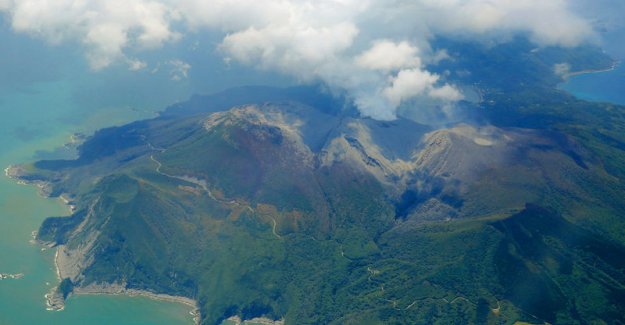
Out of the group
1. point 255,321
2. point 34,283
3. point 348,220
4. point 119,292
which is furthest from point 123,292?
point 348,220

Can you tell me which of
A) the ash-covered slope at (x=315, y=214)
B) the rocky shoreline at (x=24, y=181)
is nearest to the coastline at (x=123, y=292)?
the ash-covered slope at (x=315, y=214)

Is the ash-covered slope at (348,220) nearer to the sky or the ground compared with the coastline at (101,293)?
nearer to the sky

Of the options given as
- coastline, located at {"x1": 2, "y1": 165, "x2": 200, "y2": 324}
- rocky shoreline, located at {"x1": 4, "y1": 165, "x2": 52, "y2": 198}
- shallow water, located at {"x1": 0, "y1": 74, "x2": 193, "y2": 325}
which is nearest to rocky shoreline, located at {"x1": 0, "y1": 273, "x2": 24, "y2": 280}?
coastline, located at {"x1": 2, "y1": 165, "x2": 200, "y2": 324}

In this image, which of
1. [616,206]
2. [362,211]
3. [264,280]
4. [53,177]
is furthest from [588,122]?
[53,177]

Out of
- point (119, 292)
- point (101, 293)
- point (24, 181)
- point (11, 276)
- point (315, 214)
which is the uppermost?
point (315, 214)

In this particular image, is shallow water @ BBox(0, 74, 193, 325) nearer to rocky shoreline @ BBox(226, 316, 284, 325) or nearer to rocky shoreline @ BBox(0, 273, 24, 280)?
rocky shoreline @ BBox(0, 273, 24, 280)

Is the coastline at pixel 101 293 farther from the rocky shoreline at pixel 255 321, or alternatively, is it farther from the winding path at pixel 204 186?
the winding path at pixel 204 186

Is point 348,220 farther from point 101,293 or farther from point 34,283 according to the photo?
point 34,283

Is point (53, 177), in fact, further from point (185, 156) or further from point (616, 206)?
point (616, 206)

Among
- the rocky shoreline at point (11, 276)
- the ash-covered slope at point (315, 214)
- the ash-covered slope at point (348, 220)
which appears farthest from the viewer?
the rocky shoreline at point (11, 276)
